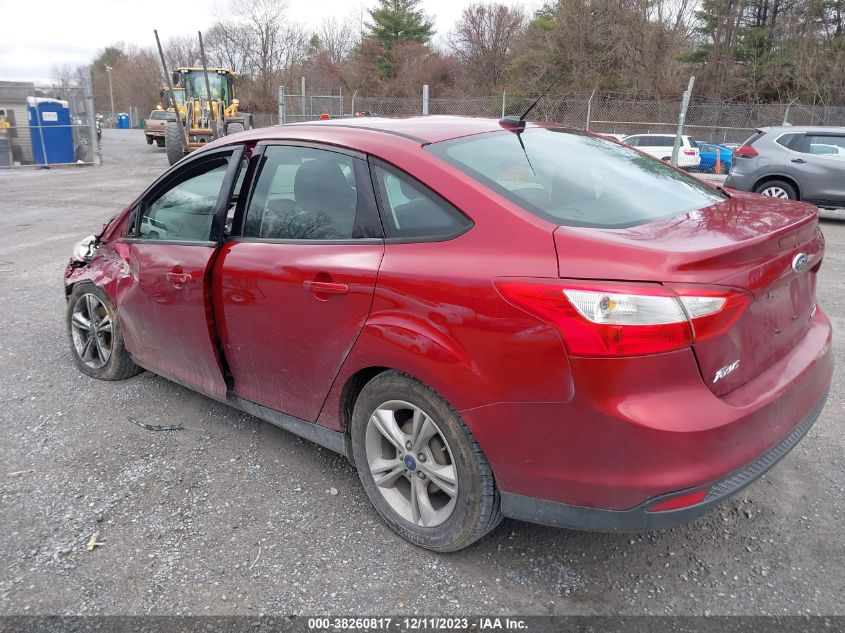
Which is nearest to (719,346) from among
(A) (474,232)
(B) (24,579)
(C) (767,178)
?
(A) (474,232)

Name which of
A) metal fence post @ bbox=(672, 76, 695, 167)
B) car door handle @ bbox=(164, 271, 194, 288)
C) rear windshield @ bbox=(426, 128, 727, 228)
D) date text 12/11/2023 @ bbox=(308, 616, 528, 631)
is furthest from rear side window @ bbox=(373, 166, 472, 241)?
metal fence post @ bbox=(672, 76, 695, 167)

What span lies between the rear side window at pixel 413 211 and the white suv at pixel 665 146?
18.4 meters

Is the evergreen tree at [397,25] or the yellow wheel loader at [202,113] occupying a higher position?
the evergreen tree at [397,25]

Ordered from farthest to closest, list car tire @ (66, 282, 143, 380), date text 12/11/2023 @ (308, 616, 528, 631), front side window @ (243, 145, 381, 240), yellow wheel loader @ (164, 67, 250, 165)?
yellow wheel loader @ (164, 67, 250, 165)
car tire @ (66, 282, 143, 380)
front side window @ (243, 145, 381, 240)
date text 12/11/2023 @ (308, 616, 528, 631)

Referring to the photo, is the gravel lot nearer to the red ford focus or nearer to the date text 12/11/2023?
the date text 12/11/2023

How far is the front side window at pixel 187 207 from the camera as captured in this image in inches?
129

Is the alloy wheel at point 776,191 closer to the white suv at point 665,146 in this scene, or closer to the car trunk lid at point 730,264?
the white suv at point 665,146

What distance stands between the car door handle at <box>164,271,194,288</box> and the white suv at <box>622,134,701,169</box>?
18.2 m

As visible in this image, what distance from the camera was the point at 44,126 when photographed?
2170 cm

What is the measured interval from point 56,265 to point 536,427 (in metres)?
7.31

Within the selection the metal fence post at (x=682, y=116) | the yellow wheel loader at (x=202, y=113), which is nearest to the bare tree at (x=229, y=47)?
the yellow wheel loader at (x=202, y=113)

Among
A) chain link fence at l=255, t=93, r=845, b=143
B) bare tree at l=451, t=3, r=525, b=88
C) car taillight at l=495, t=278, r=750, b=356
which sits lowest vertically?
car taillight at l=495, t=278, r=750, b=356

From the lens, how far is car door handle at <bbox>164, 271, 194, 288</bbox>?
3205mm

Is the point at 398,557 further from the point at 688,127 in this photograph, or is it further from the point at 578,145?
the point at 688,127
